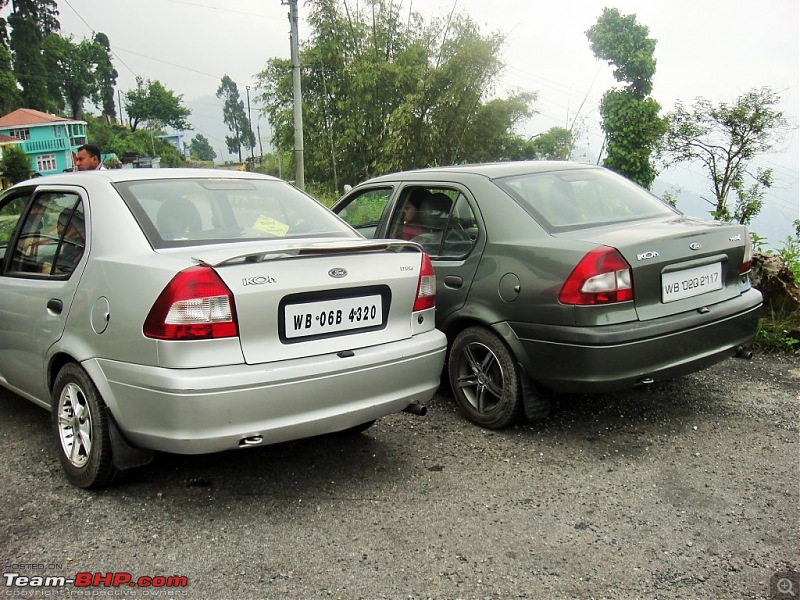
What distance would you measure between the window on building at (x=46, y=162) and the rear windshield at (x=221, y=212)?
100 metres

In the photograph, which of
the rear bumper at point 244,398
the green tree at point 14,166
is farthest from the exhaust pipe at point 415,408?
the green tree at point 14,166

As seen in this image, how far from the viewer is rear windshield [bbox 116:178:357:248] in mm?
3189

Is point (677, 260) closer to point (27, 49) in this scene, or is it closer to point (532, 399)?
point (532, 399)

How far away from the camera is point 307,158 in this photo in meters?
24.2

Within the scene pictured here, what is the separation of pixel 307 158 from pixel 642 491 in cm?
2215

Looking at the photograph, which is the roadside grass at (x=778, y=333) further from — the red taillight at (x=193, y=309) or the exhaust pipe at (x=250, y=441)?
the red taillight at (x=193, y=309)

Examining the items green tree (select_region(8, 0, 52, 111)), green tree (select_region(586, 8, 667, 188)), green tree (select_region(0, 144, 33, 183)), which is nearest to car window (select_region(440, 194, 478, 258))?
green tree (select_region(586, 8, 667, 188))

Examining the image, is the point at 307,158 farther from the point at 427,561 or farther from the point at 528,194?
the point at 427,561

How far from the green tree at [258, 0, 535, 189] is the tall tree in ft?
316

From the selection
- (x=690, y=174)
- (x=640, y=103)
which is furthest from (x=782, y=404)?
(x=640, y=103)

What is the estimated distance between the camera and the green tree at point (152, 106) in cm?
11806

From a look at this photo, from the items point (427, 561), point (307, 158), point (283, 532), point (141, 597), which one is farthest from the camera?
point (307, 158)

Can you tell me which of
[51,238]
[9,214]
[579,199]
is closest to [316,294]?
[51,238]

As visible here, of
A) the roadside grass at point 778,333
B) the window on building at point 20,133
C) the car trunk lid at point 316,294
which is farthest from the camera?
the window on building at point 20,133
